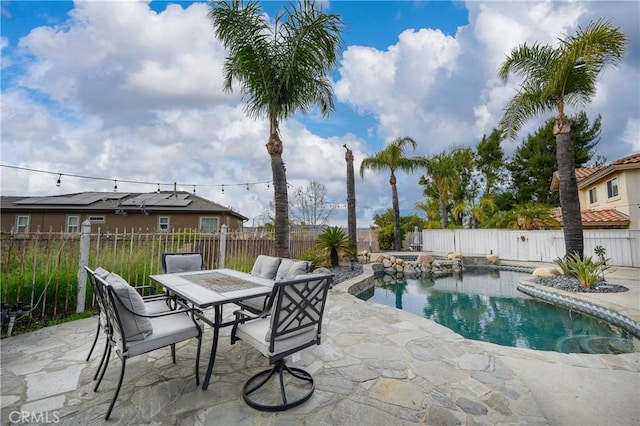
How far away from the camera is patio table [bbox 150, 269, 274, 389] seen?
258 cm

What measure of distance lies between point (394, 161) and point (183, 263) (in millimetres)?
14841

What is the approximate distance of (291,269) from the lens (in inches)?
156

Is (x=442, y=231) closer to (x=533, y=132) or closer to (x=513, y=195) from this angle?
(x=513, y=195)

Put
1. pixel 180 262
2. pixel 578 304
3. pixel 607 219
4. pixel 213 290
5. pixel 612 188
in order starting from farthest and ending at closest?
pixel 612 188, pixel 607 219, pixel 578 304, pixel 180 262, pixel 213 290

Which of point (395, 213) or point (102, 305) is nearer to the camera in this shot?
point (102, 305)

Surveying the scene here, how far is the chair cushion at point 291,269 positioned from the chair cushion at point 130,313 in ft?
5.33

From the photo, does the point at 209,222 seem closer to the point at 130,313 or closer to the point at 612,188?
the point at 130,313

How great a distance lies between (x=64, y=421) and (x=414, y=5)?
10.0 metres

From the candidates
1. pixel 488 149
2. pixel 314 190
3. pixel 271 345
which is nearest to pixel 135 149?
pixel 314 190

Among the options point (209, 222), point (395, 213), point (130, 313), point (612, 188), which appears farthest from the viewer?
point (395, 213)

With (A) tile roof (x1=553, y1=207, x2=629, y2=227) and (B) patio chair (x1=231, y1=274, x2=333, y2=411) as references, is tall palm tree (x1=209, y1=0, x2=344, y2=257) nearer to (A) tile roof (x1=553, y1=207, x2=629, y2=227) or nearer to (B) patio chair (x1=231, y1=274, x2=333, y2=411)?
(B) patio chair (x1=231, y1=274, x2=333, y2=411)

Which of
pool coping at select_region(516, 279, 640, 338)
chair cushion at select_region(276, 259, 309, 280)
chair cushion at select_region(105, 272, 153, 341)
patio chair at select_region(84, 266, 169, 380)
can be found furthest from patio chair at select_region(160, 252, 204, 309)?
pool coping at select_region(516, 279, 640, 338)

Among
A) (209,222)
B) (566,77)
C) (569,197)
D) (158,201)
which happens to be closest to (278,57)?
(566,77)

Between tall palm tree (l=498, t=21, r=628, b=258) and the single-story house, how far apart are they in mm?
14926
